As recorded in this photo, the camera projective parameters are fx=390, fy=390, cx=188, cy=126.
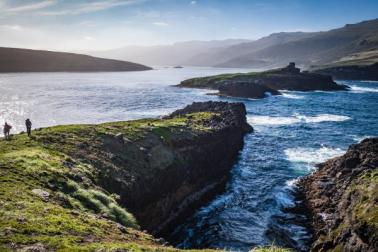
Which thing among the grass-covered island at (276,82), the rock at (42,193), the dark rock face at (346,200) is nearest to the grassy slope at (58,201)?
the rock at (42,193)

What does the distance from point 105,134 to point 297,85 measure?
147463 mm

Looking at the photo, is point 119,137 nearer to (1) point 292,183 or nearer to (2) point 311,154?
(1) point 292,183

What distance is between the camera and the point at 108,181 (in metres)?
36.0

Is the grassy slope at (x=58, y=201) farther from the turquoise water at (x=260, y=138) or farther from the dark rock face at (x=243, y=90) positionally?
the dark rock face at (x=243, y=90)

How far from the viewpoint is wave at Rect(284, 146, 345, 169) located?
2360 inches

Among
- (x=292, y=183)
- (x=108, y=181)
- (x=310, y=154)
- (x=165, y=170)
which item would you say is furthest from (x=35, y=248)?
(x=310, y=154)

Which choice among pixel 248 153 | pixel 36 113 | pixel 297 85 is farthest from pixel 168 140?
pixel 297 85

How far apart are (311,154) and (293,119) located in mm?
35512

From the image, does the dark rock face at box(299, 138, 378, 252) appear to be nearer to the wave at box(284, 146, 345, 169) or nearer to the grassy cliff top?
the wave at box(284, 146, 345, 169)

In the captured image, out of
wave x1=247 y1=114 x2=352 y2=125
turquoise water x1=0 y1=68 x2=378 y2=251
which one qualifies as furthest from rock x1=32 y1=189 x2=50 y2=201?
wave x1=247 y1=114 x2=352 y2=125

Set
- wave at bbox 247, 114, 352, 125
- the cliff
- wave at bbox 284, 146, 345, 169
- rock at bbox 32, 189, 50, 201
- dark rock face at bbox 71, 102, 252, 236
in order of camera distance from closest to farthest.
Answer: the cliff → rock at bbox 32, 189, 50, 201 → dark rock face at bbox 71, 102, 252, 236 → wave at bbox 284, 146, 345, 169 → wave at bbox 247, 114, 352, 125

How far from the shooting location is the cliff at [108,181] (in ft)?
66.6

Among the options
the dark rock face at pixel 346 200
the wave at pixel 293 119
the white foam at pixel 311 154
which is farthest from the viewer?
the wave at pixel 293 119

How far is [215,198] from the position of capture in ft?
151
